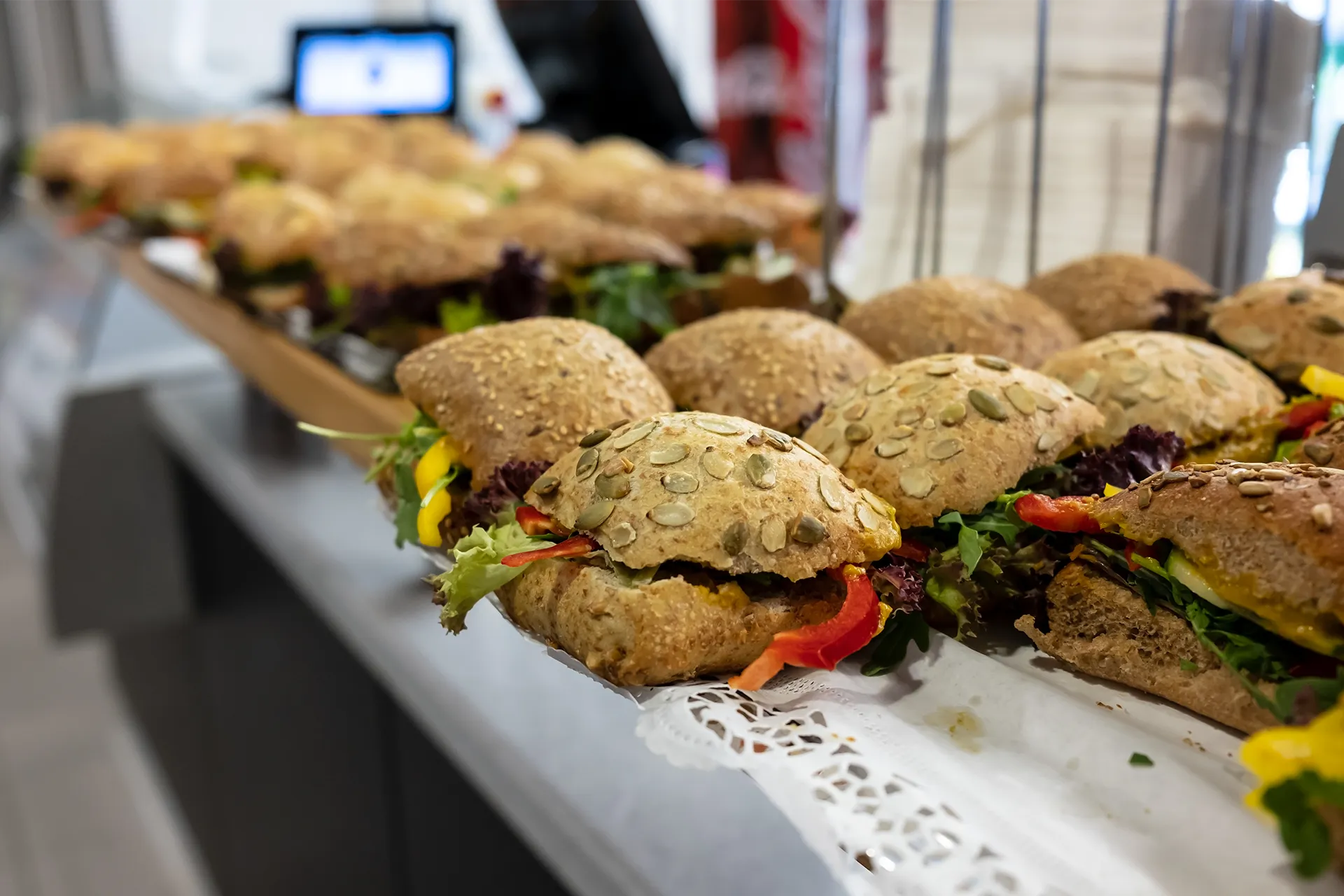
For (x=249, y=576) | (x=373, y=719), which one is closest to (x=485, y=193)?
(x=249, y=576)

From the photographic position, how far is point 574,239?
233cm

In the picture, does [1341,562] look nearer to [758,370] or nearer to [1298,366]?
[1298,366]

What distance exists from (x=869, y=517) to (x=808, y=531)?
9cm

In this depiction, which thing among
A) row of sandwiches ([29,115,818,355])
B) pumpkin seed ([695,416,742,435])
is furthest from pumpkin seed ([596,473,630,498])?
row of sandwiches ([29,115,818,355])

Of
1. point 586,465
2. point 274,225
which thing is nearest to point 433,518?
point 586,465

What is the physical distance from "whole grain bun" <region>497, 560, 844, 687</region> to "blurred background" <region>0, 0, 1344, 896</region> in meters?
0.17

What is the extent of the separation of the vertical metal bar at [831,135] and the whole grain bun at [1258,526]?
108 cm

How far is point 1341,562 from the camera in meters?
0.83

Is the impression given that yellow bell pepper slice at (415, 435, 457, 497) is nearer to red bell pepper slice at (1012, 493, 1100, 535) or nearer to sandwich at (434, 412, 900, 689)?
sandwich at (434, 412, 900, 689)

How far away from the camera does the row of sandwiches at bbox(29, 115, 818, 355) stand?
84.7 inches

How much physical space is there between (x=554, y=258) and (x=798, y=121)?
349cm

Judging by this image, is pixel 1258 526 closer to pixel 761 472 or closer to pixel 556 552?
pixel 761 472

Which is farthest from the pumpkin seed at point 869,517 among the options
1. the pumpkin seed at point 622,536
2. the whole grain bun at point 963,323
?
the whole grain bun at point 963,323

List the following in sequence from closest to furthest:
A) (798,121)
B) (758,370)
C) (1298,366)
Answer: (1298,366) < (758,370) < (798,121)
